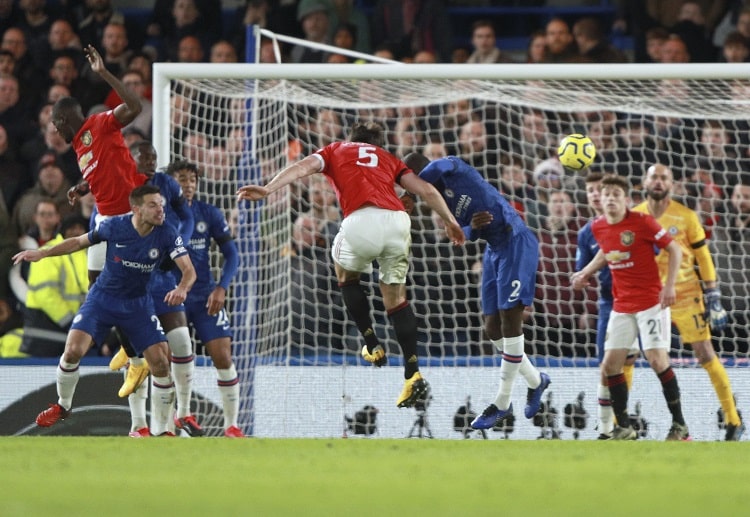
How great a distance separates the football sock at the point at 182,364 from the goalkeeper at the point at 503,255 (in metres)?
2.02

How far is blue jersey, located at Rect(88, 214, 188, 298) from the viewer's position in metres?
8.36

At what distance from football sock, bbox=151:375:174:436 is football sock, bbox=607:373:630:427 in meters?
2.92

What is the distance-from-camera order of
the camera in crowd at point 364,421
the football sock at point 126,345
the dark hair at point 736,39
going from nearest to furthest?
the football sock at point 126,345 → the camera in crowd at point 364,421 → the dark hair at point 736,39

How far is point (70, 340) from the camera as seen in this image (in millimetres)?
8273

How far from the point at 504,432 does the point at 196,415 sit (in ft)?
7.83

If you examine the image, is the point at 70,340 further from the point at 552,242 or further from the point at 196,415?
the point at 552,242

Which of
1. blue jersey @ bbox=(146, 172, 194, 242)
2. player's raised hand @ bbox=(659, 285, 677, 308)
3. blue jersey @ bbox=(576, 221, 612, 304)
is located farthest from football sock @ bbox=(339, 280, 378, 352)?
blue jersey @ bbox=(576, 221, 612, 304)

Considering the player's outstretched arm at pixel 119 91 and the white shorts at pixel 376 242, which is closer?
the white shorts at pixel 376 242

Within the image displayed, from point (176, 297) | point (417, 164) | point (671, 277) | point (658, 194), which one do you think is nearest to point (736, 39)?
point (658, 194)

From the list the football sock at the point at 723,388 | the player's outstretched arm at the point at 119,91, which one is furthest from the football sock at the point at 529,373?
the player's outstretched arm at the point at 119,91

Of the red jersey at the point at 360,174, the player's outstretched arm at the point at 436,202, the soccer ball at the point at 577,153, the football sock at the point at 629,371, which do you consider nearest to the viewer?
the player's outstretched arm at the point at 436,202

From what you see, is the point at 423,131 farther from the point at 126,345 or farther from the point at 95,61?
the point at 95,61

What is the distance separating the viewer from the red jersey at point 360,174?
7816mm

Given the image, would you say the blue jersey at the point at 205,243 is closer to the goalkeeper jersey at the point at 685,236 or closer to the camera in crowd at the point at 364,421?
the camera in crowd at the point at 364,421
